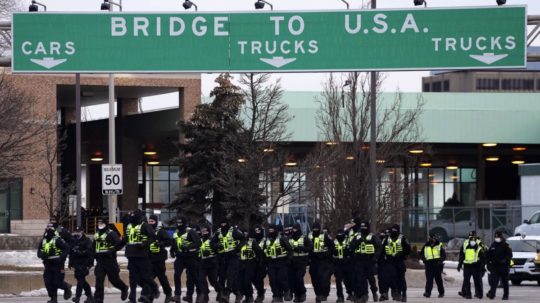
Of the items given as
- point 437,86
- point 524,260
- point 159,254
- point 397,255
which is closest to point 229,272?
point 159,254

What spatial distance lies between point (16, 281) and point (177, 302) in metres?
6.25

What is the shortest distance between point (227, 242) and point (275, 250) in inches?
41.1

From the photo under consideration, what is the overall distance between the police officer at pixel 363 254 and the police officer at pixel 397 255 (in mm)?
1347

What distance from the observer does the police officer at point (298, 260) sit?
26.5 metres

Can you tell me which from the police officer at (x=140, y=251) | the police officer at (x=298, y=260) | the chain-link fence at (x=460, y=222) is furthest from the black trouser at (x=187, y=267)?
the chain-link fence at (x=460, y=222)

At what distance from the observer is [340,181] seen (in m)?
41.1

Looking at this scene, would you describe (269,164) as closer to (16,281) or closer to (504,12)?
(16,281)

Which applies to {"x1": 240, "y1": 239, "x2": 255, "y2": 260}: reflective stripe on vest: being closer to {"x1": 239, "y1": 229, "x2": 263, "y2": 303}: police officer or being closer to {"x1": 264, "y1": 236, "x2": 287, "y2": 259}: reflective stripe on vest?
{"x1": 239, "y1": 229, "x2": 263, "y2": 303}: police officer

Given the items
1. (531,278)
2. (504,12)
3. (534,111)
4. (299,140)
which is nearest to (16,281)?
(504,12)

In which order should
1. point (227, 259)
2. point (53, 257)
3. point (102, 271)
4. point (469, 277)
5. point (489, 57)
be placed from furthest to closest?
1. point (469, 277)
2. point (227, 259)
3. point (53, 257)
4. point (489, 57)
5. point (102, 271)

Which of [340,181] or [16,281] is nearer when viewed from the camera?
[16,281]

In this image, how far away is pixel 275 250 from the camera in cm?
2625

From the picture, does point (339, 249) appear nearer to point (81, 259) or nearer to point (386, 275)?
point (386, 275)

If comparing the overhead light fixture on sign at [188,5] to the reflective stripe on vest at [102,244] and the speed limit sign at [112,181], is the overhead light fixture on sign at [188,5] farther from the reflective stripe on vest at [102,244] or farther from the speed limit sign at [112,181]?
the speed limit sign at [112,181]
